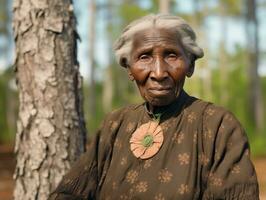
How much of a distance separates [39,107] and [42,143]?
0.27 metres

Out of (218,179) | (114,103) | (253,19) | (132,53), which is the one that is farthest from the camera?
(114,103)

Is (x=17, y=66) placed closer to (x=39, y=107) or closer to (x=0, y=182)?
(x=39, y=107)

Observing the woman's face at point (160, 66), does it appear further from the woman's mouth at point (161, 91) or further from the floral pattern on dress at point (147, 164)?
the floral pattern on dress at point (147, 164)

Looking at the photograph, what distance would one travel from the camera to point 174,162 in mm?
2633

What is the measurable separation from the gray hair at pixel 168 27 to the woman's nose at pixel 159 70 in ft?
0.51

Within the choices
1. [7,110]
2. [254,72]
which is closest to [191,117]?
[254,72]

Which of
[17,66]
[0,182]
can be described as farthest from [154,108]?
[0,182]

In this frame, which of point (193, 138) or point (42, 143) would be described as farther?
point (42, 143)

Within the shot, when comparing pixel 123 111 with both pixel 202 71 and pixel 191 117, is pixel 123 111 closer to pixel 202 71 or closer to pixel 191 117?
pixel 191 117

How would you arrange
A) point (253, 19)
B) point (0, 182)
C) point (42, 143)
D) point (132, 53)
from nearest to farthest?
point (132, 53) → point (42, 143) → point (0, 182) → point (253, 19)

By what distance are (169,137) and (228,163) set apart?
1.15ft

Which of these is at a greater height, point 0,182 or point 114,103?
point 0,182

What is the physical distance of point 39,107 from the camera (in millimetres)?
4008

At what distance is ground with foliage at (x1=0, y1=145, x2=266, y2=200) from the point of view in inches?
439
